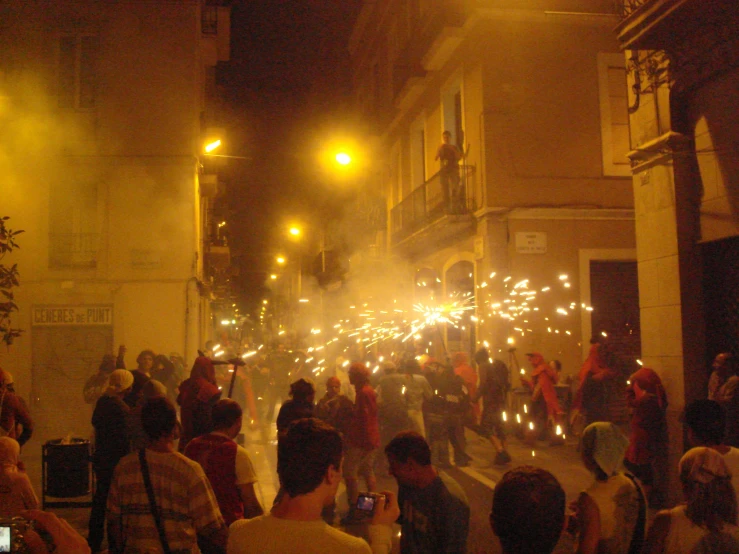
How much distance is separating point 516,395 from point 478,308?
2.57 meters

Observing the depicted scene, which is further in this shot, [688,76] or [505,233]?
[505,233]

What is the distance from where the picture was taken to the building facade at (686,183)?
26.0 ft

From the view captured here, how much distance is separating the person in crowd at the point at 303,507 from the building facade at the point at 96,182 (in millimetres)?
15192

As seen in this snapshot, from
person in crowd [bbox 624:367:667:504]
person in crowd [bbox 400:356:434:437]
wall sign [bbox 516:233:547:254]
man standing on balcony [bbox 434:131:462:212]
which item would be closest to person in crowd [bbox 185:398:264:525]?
person in crowd [bbox 624:367:667:504]

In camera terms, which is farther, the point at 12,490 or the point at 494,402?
the point at 494,402

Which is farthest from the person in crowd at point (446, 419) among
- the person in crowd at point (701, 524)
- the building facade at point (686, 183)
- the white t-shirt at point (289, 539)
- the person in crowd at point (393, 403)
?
the white t-shirt at point (289, 539)

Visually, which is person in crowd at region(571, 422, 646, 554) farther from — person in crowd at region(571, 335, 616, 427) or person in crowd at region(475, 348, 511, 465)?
person in crowd at region(475, 348, 511, 465)

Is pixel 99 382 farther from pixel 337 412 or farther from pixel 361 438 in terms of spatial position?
pixel 361 438

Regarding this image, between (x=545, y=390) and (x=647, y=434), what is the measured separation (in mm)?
4513

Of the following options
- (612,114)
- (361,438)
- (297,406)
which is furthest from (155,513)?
(612,114)

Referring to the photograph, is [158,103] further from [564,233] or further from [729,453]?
[729,453]

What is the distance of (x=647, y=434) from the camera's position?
807 centimetres

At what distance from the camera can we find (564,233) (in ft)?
50.0

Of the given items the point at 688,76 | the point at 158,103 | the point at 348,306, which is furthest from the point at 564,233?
the point at 348,306
